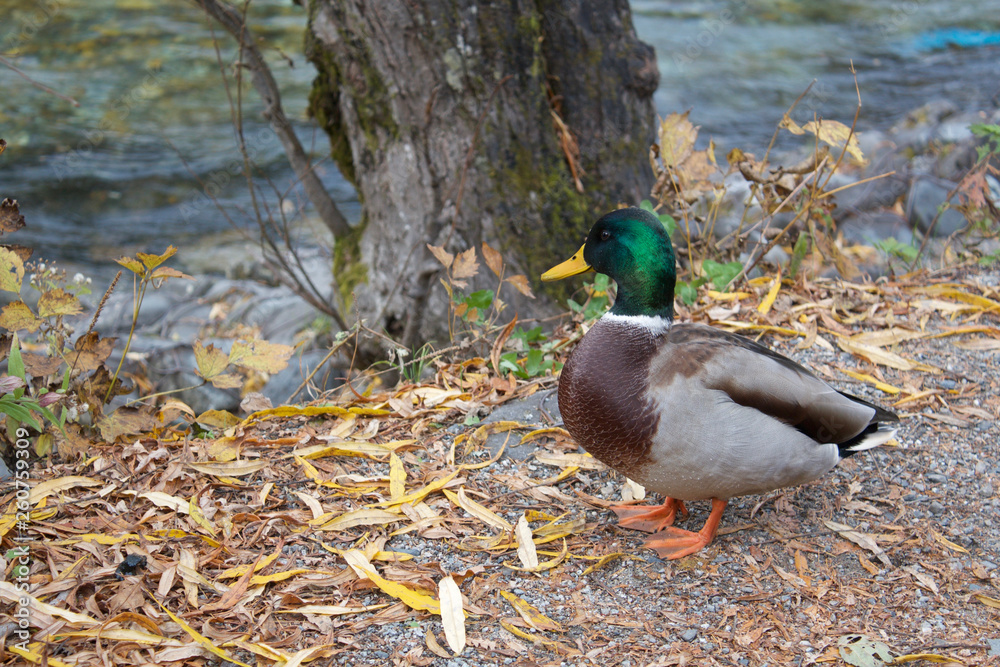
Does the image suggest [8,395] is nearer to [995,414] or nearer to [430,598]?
[430,598]

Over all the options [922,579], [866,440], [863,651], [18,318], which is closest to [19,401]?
[18,318]

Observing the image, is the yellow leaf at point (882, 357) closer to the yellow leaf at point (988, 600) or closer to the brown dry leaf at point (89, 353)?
the yellow leaf at point (988, 600)

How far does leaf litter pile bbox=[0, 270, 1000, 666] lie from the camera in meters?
2.02

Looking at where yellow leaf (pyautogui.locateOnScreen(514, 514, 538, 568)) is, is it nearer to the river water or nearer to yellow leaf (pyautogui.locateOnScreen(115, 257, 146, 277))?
yellow leaf (pyautogui.locateOnScreen(115, 257, 146, 277))

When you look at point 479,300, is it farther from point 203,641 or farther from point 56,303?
point 203,641

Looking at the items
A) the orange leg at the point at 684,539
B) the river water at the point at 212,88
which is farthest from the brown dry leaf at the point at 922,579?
the river water at the point at 212,88

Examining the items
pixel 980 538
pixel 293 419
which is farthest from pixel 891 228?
pixel 293 419

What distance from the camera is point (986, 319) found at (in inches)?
139

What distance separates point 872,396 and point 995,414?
Answer: 0.41m

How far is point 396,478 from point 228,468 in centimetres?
55

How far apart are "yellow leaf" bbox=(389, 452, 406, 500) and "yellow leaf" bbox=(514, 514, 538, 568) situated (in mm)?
400

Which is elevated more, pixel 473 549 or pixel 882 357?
pixel 882 357

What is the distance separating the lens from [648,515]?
2564 mm

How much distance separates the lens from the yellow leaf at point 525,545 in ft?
7.64
